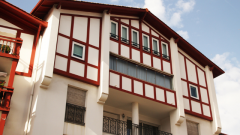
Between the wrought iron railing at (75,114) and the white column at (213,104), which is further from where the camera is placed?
the white column at (213,104)

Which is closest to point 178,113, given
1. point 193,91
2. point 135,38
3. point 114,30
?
point 193,91

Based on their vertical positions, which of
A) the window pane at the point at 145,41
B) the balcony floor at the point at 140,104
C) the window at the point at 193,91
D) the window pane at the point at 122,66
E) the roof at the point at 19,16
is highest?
the window pane at the point at 145,41

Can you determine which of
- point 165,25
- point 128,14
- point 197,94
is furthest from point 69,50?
point 197,94

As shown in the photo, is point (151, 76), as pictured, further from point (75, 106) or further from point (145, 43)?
point (75, 106)

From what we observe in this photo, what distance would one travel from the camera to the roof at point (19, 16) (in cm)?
1787

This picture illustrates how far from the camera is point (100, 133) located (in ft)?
56.0

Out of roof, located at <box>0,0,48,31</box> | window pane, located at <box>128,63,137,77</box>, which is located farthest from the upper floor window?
roof, located at <box>0,0,48,31</box>

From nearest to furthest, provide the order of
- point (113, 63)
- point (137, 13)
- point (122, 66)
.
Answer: point (113, 63) < point (122, 66) < point (137, 13)

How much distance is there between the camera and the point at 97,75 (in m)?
18.5

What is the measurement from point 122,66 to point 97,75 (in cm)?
229

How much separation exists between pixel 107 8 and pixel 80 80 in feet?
18.2

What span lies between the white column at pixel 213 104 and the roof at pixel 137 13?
784 millimetres

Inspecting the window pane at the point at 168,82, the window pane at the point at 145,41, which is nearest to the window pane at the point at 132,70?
the window pane at the point at 145,41

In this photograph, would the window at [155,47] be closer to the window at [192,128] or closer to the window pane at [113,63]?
the window pane at [113,63]
